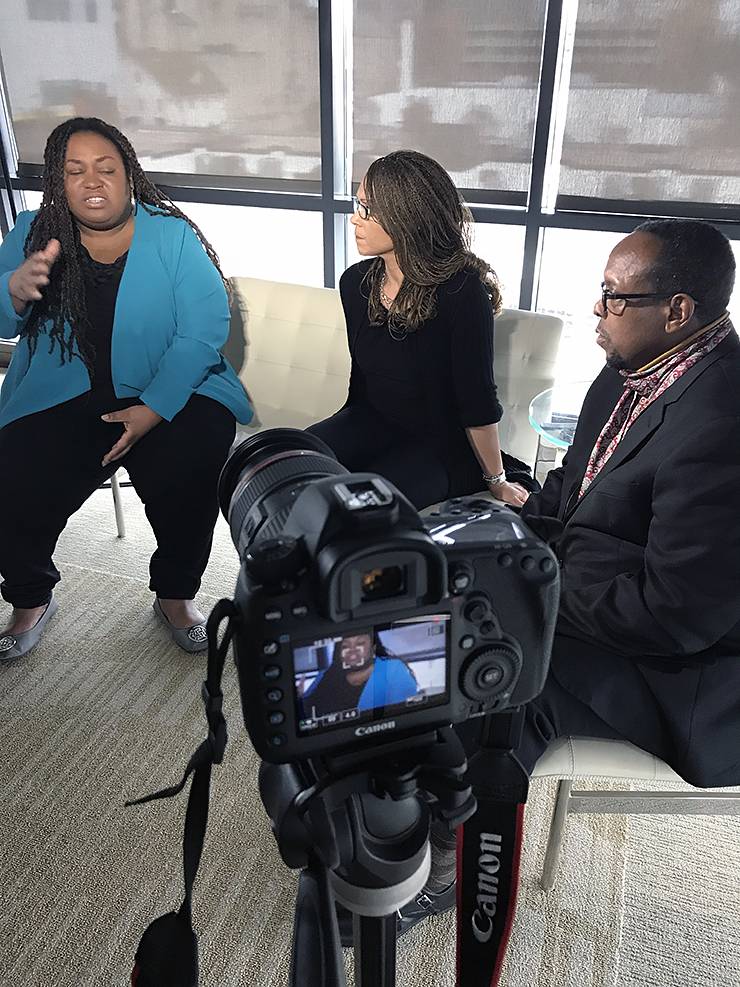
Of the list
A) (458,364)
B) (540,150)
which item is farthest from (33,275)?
(540,150)

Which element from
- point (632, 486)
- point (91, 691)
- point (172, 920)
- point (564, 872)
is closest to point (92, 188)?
point (91, 691)

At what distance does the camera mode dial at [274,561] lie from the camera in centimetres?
55

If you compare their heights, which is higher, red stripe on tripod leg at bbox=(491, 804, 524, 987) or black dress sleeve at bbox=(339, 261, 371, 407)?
black dress sleeve at bbox=(339, 261, 371, 407)

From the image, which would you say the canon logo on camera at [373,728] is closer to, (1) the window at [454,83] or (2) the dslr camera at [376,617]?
(2) the dslr camera at [376,617]

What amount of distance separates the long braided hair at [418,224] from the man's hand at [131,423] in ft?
2.16

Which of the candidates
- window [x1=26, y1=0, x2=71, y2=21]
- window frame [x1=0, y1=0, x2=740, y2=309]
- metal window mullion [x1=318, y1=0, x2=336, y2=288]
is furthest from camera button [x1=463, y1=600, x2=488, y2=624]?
window [x1=26, y1=0, x2=71, y2=21]

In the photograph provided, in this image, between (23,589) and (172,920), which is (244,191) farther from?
(172,920)

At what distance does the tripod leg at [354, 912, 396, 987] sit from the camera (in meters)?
0.69

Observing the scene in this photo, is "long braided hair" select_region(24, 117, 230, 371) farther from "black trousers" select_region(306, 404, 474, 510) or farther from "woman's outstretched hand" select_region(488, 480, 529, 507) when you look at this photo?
"woman's outstretched hand" select_region(488, 480, 529, 507)

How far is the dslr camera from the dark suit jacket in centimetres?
34

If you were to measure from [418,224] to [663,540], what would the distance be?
41.2 inches

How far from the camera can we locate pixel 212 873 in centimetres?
139

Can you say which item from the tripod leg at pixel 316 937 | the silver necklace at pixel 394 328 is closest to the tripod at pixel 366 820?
the tripod leg at pixel 316 937

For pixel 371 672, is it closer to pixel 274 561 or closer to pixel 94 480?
pixel 274 561
